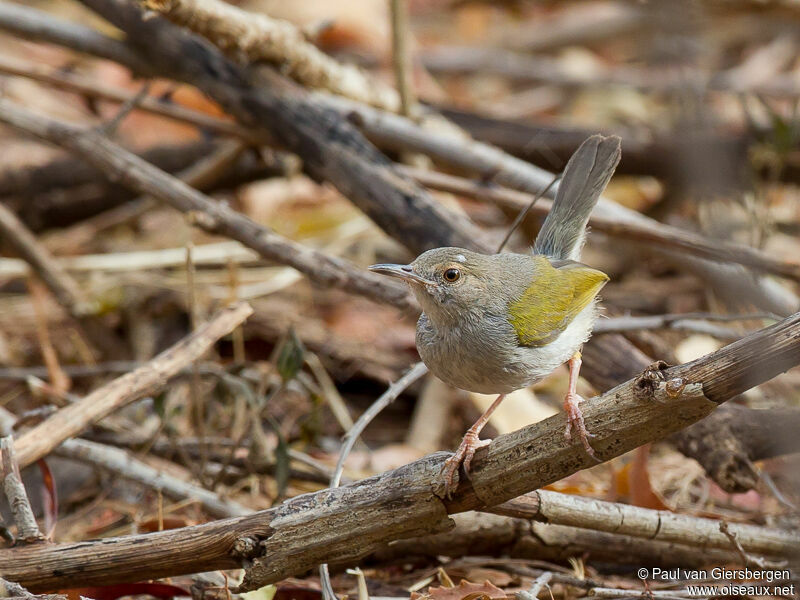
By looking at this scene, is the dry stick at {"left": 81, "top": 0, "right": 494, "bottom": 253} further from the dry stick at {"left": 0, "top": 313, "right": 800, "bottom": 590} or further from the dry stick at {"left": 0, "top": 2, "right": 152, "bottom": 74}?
the dry stick at {"left": 0, "top": 313, "right": 800, "bottom": 590}

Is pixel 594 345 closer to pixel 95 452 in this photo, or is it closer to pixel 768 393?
pixel 768 393

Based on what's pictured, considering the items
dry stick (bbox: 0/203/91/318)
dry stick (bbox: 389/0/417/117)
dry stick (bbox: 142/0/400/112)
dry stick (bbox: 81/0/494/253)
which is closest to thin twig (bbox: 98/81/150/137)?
dry stick (bbox: 81/0/494/253)

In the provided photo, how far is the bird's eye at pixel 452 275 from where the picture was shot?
3389 millimetres

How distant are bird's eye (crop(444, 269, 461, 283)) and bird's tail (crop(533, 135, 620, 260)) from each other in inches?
28.6

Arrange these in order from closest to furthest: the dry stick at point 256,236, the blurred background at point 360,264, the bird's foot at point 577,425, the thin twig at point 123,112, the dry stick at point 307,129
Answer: the bird's foot at point 577,425
the blurred background at point 360,264
the dry stick at point 256,236
the dry stick at point 307,129
the thin twig at point 123,112

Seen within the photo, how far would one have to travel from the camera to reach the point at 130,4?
492 cm

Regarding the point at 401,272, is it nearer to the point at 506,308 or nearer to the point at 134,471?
the point at 506,308

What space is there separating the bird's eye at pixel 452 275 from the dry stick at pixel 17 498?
1.74m

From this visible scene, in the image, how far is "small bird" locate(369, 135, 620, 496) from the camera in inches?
124

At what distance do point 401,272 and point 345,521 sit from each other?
37.7 inches

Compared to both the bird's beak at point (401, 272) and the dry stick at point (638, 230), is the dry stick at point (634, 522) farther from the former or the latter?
the dry stick at point (638, 230)

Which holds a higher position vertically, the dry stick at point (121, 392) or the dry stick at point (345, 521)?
the dry stick at point (121, 392)

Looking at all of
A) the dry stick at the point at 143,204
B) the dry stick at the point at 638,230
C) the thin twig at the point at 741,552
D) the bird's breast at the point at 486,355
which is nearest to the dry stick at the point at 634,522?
the thin twig at the point at 741,552

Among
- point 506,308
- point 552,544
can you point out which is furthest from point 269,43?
point 552,544
